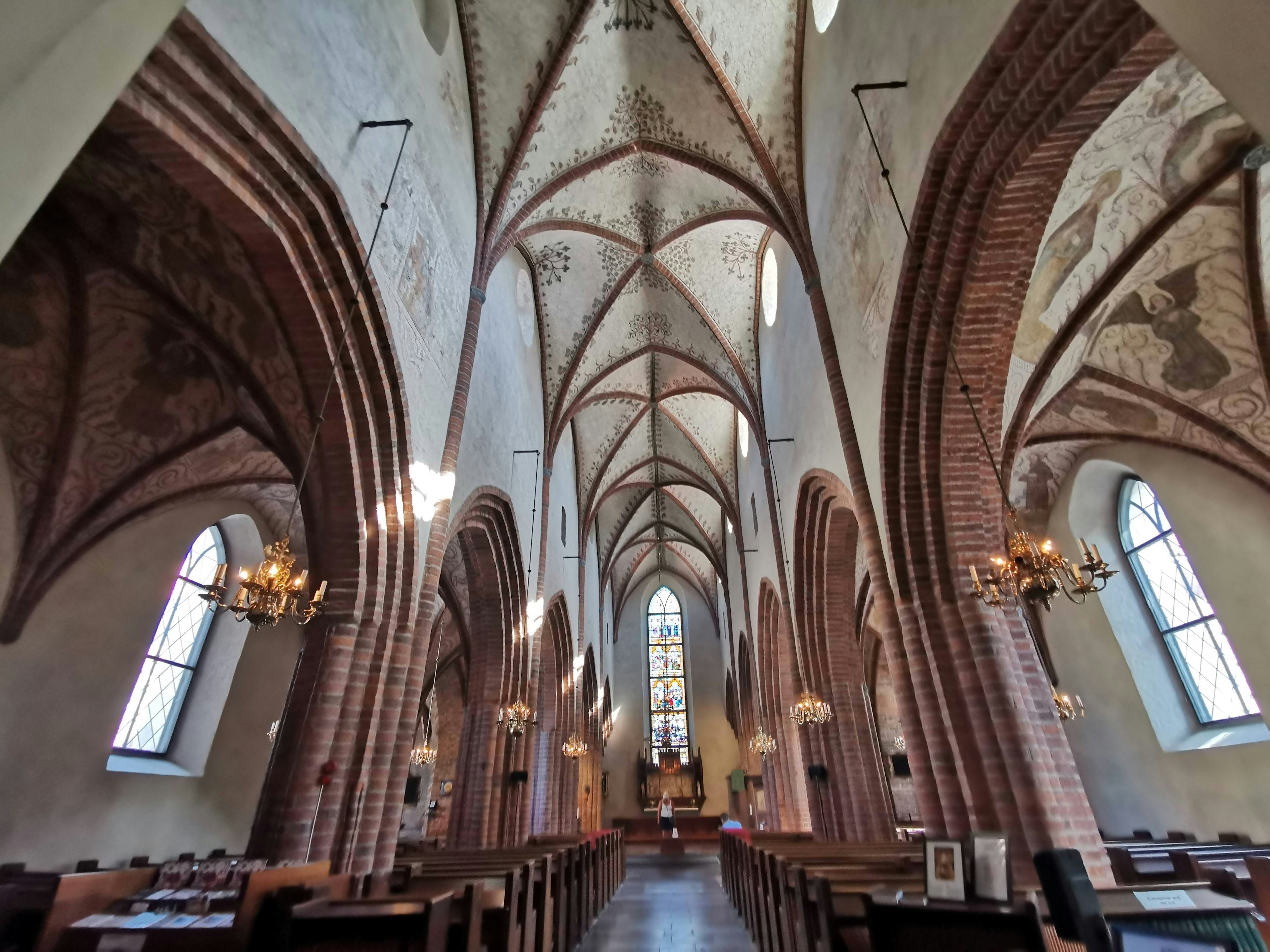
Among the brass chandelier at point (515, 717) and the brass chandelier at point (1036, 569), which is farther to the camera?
the brass chandelier at point (515, 717)

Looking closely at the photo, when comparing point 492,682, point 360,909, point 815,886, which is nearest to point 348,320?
point 360,909

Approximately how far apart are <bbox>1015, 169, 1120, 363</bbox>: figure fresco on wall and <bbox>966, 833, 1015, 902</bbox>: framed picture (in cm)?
489

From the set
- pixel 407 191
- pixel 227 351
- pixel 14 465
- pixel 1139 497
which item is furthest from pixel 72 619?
pixel 1139 497

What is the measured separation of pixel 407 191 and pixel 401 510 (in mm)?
3474

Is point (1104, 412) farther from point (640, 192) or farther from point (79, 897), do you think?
point (79, 897)

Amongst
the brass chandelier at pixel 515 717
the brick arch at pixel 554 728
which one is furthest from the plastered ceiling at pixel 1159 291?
the brick arch at pixel 554 728

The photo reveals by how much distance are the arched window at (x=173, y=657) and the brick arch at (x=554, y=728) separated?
6.75m

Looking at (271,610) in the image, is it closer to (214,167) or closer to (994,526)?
(214,167)

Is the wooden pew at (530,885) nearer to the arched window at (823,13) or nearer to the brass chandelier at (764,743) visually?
the brass chandelier at (764,743)

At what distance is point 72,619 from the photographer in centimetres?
944

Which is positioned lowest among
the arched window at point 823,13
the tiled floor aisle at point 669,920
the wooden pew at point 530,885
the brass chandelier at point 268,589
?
the tiled floor aisle at point 669,920

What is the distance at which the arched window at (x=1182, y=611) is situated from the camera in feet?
31.7

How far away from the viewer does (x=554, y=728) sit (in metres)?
15.9

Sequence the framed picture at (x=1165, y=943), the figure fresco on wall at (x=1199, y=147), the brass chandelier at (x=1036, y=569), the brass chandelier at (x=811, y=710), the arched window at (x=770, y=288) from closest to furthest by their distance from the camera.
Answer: the framed picture at (x=1165, y=943)
the brass chandelier at (x=1036, y=569)
the figure fresco on wall at (x=1199, y=147)
the brass chandelier at (x=811, y=710)
the arched window at (x=770, y=288)
